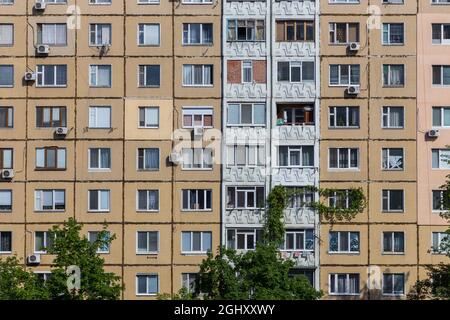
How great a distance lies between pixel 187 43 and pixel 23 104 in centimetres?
771

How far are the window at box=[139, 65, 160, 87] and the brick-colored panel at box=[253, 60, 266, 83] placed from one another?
426 cm

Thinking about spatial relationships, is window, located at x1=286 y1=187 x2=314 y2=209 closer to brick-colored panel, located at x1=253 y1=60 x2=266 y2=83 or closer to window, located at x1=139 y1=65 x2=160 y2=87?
brick-colored panel, located at x1=253 y1=60 x2=266 y2=83

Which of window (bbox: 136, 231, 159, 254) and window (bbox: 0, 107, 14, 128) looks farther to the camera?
window (bbox: 0, 107, 14, 128)

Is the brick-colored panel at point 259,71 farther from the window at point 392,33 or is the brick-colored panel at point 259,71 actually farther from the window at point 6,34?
the window at point 6,34

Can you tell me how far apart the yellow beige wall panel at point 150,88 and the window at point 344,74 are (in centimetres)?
711

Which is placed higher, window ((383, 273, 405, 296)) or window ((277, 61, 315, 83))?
window ((277, 61, 315, 83))

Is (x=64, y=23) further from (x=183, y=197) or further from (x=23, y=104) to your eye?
(x=183, y=197)

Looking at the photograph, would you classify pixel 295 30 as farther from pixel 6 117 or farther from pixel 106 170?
pixel 6 117

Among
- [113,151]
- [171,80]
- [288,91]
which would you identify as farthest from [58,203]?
[288,91]

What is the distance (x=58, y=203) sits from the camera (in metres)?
45.8

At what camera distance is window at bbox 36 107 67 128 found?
4597cm

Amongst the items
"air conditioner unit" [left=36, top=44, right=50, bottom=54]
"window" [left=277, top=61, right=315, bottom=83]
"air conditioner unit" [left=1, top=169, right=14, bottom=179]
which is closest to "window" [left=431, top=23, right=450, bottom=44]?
"window" [left=277, top=61, right=315, bottom=83]

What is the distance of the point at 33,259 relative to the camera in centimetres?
4516

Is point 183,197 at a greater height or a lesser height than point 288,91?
lesser
